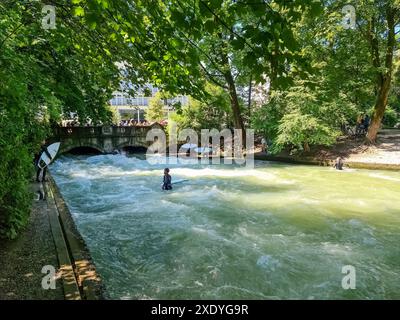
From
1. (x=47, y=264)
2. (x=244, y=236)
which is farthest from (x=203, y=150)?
(x=47, y=264)

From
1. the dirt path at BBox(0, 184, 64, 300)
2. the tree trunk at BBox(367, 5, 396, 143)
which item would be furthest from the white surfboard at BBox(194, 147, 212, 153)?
the dirt path at BBox(0, 184, 64, 300)

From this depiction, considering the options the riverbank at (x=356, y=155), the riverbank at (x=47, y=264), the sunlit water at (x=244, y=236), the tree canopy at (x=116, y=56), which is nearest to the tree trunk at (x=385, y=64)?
the riverbank at (x=356, y=155)

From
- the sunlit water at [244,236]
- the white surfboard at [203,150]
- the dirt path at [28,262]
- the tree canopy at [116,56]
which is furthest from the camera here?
the white surfboard at [203,150]

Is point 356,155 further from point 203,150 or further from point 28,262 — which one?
point 28,262

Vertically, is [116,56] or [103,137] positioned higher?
[116,56]

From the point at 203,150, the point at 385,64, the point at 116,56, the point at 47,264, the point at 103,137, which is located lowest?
the point at 47,264

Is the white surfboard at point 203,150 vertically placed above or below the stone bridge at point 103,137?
below

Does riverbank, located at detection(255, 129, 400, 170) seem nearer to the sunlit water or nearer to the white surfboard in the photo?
the sunlit water

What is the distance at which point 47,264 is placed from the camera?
6.34 m

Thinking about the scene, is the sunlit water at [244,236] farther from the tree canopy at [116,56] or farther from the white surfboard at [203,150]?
the white surfboard at [203,150]

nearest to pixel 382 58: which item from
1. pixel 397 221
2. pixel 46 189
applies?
pixel 397 221

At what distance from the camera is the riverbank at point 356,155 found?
21359mm

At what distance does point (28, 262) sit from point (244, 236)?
553cm
